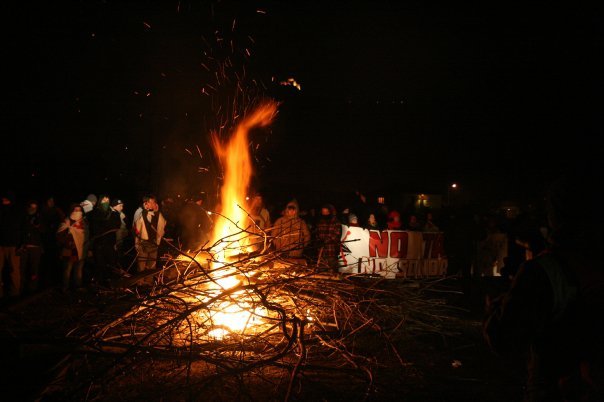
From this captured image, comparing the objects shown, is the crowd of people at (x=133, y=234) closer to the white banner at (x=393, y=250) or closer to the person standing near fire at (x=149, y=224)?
the person standing near fire at (x=149, y=224)

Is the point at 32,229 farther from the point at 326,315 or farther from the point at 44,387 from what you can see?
the point at 326,315

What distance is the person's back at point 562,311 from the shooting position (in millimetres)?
2006

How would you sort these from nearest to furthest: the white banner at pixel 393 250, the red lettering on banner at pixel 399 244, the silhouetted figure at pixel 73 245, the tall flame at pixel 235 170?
the tall flame at pixel 235 170, the silhouetted figure at pixel 73 245, the white banner at pixel 393 250, the red lettering on banner at pixel 399 244

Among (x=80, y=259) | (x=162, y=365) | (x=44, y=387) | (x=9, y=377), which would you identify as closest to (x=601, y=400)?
(x=162, y=365)

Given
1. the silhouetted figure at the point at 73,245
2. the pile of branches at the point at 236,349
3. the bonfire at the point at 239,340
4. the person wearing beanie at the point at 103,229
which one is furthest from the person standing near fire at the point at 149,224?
the pile of branches at the point at 236,349

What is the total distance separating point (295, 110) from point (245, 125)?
21981 millimetres

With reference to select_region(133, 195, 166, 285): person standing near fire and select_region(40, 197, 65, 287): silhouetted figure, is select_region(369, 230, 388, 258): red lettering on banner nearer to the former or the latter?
select_region(133, 195, 166, 285): person standing near fire

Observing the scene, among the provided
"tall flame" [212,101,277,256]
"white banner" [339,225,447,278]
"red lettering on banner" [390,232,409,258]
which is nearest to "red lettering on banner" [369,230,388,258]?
"white banner" [339,225,447,278]

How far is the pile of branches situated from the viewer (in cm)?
341

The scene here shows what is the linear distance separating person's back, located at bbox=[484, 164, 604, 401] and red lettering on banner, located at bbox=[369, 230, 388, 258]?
8521mm

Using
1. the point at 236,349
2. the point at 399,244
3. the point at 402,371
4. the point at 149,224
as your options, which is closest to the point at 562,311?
the point at 402,371

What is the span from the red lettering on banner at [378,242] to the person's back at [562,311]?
8.52m

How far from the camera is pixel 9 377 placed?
419cm

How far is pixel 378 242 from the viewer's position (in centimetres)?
1072
